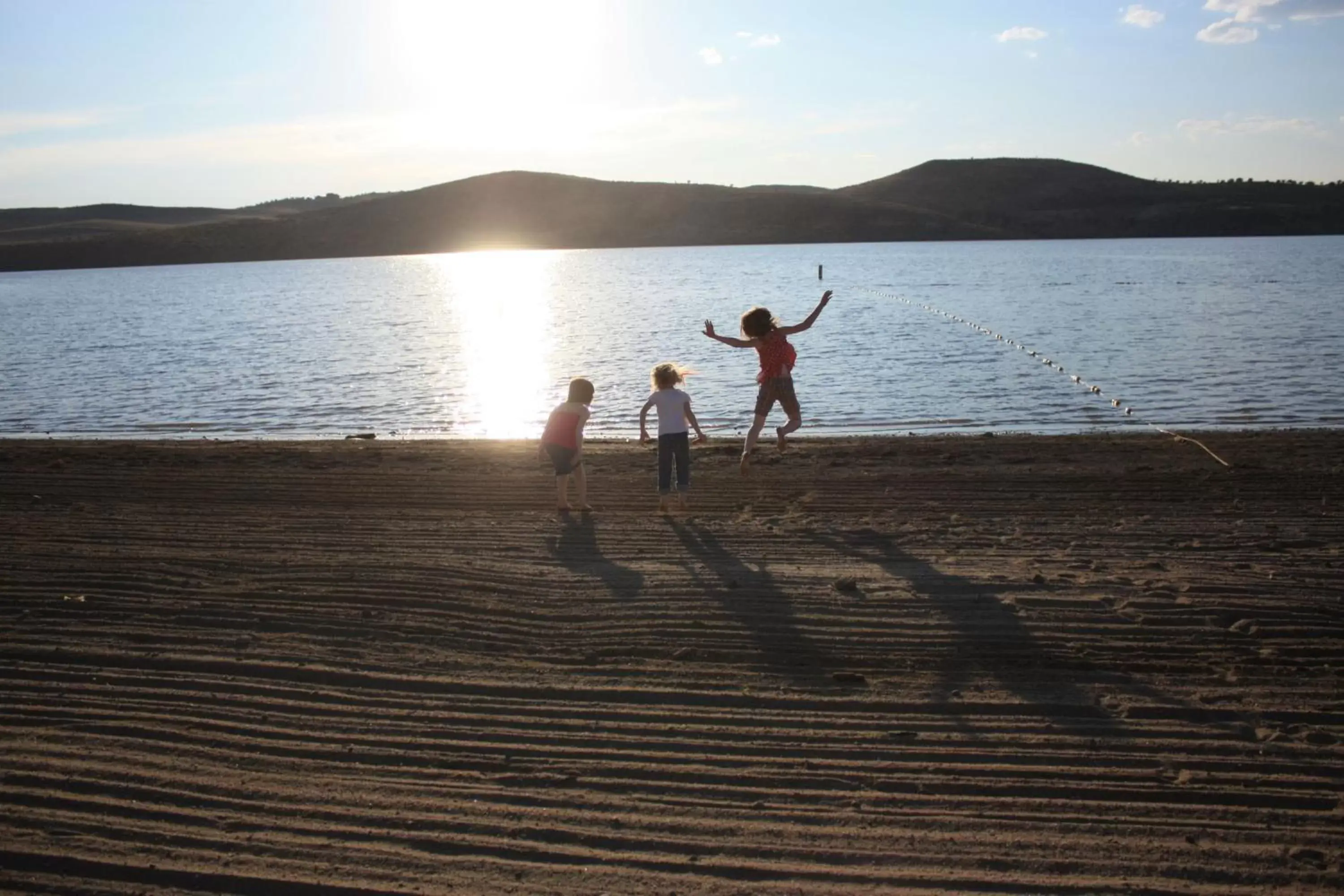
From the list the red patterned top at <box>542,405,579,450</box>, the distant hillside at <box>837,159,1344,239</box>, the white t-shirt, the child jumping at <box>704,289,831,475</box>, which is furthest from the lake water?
the distant hillside at <box>837,159,1344,239</box>

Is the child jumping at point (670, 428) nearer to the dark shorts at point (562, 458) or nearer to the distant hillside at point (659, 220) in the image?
the dark shorts at point (562, 458)

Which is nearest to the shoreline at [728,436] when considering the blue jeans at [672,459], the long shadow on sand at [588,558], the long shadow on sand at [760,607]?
the blue jeans at [672,459]

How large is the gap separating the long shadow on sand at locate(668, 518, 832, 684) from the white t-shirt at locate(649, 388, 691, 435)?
1.13 metres

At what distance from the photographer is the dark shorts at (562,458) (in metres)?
9.92

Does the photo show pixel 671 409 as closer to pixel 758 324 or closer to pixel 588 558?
pixel 758 324

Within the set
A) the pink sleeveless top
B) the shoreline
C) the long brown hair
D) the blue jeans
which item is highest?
the long brown hair

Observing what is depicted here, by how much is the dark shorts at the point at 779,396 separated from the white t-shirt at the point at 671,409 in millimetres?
708

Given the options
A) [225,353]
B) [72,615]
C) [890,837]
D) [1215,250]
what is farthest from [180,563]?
[1215,250]

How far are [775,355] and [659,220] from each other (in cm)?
11938

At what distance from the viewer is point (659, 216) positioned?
12756cm

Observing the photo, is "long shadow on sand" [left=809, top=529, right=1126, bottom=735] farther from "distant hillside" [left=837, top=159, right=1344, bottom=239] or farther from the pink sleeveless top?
"distant hillside" [left=837, top=159, right=1344, bottom=239]

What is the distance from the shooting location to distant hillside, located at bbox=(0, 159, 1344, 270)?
4567 inches

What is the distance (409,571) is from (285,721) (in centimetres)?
251

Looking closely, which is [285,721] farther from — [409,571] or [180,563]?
[180,563]
